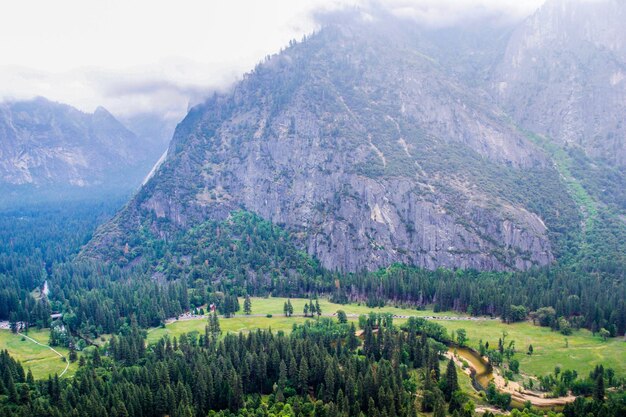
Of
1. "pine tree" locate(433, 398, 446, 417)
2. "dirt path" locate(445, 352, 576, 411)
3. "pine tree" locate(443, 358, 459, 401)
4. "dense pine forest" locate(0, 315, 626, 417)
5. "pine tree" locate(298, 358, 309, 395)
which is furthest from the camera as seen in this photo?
"pine tree" locate(298, 358, 309, 395)

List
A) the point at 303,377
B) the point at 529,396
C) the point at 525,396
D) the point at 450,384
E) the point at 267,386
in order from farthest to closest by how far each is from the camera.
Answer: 1. the point at 267,386
2. the point at 529,396
3. the point at 525,396
4. the point at 303,377
5. the point at 450,384

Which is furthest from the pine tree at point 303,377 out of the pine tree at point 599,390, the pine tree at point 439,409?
the pine tree at point 599,390

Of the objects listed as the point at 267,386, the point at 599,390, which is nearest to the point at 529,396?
the point at 599,390

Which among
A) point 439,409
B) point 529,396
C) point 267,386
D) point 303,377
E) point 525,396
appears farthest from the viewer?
point 267,386

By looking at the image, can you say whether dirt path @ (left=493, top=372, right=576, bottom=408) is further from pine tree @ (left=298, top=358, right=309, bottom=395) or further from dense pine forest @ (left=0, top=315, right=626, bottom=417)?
pine tree @ (left=298, top=358, right=309, bottom=395)

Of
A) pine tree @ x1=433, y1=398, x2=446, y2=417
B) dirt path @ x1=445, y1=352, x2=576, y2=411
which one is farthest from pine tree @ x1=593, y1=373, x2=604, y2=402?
pine tree @ x1=433, y1=398, x2=446, y2=417

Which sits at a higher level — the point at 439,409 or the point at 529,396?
the point at 439,409

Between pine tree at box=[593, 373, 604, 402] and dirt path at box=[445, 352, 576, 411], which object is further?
dirt path at box=[445, 352, 576, 411]

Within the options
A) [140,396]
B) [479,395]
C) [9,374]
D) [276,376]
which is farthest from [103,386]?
[479,395]

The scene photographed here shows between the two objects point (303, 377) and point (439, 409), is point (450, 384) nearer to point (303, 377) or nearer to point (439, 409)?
point (439, 409)

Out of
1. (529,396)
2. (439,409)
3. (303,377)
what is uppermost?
(303,377)

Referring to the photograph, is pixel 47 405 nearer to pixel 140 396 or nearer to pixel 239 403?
pixel 140 396
